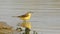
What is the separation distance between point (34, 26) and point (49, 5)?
16.1 inches

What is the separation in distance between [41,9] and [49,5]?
13cm

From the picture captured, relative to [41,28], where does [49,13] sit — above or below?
above

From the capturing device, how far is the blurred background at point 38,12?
188 cm

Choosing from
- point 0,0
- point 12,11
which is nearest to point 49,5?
point 12,11

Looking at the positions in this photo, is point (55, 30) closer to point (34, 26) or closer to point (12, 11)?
point (34, 26)

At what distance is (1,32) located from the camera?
1.15 m

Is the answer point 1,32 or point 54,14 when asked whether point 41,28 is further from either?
point 1,32

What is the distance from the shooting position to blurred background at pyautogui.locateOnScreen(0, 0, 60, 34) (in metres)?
1.88

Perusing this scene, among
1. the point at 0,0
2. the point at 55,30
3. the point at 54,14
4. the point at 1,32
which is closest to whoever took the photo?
the point at 1,32

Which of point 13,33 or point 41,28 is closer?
point 13,33

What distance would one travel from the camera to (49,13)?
79.9 inches

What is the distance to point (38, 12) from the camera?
2.05 meters

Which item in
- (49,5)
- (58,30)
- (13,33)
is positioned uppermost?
(49,5)

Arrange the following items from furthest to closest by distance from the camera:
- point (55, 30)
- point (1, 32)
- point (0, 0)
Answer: point (0, 0)
point (55, 30)
point (1, 32)
